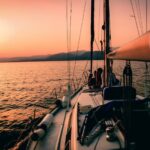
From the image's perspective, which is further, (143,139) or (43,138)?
(43,138)

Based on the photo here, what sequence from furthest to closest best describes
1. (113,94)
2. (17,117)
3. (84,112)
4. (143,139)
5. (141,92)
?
(141,92)
(17,117)
(113,94)
(84,112)
(143,139)

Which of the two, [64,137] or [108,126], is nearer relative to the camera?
[108,126]

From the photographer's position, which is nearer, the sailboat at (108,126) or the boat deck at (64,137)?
the sailboat at (108,126)

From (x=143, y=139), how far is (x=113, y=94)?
431 cm

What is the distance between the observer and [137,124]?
671 cm

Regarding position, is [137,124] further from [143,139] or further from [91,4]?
[91,4]

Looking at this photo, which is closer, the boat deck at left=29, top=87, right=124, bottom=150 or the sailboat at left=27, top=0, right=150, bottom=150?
the sailboat at left=27, top=0, right=150, bottom=150

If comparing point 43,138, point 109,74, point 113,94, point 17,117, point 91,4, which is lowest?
point 17,117

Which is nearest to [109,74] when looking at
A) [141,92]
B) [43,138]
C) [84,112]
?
[84,112]

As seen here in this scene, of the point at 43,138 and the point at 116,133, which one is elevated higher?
the point at 116,133

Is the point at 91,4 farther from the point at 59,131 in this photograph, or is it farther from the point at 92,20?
the point at 59,131

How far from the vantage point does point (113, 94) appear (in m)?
10.3

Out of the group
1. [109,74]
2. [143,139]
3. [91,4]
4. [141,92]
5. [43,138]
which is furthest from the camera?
[141,92]

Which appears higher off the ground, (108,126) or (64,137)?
(108,126)
